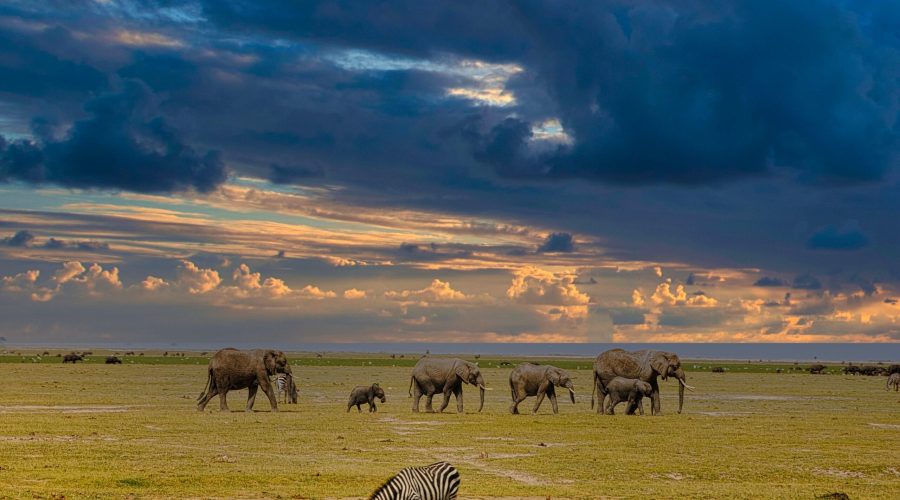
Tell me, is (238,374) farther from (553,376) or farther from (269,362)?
(553,376)

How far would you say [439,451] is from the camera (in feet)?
99.2

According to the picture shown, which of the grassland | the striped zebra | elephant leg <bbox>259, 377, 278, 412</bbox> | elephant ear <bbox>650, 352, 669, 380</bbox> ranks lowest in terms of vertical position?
the grassland

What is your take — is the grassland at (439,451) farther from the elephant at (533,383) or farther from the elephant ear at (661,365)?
the elephant ear at (661,365)

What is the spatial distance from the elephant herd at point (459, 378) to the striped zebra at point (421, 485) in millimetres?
26984

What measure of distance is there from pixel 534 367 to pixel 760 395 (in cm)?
2764

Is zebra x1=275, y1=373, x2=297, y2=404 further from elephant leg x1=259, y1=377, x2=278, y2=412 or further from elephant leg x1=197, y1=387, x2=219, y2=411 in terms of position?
elephant leg x1=197, y1=387, x2=219, y2=411

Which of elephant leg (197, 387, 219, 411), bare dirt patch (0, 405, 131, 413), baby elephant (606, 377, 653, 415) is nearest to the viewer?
baby elephant (606, 377, 653, 415)

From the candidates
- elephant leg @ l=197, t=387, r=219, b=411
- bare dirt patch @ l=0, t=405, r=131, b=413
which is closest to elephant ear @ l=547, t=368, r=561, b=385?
elephant leg @ l=197, t=387, r=219, b=411

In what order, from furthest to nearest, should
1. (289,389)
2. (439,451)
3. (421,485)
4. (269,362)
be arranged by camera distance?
(289,389)
(269,362)
(439,451)
(421,485)

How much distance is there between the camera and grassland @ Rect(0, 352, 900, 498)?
23.4 metres

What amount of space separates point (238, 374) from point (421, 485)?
97.3 ft

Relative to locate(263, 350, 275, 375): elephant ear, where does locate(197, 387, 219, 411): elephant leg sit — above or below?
below

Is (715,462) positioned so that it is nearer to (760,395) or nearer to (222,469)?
(222,469)

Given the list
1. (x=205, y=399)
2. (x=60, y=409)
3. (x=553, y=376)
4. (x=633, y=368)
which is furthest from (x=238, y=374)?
(x=633, y=368)
